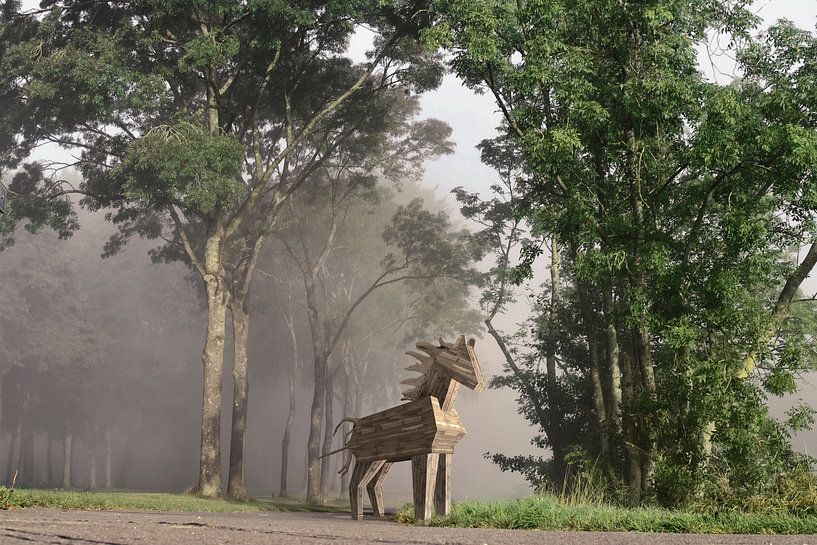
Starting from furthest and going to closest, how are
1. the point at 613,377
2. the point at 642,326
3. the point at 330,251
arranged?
the point at 330,251, the point at 613,377, the point at 642,326

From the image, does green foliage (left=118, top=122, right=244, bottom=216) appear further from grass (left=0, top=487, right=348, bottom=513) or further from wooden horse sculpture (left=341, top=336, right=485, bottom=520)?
wooden horse sculpture (left=341, top=336, right=485, bottom=520)

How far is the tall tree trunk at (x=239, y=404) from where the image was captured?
996 inches

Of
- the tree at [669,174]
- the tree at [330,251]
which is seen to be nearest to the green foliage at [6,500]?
the tree at [669,174]

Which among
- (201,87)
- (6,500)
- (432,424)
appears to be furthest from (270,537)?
(201,87)

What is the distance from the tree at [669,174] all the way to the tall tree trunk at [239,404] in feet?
43.0

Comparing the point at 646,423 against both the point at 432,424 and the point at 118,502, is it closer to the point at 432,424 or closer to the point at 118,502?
the point at 432,424

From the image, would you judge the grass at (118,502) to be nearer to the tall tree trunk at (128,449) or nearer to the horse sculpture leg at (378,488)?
the horse sculpture leg at (378,488)

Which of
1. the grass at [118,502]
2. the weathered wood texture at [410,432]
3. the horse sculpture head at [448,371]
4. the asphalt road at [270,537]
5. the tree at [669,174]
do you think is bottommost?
the grass at [118,502]

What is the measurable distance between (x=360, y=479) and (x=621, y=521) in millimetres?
5040

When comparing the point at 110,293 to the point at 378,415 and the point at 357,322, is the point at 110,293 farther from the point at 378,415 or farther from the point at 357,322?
the point at 378,415

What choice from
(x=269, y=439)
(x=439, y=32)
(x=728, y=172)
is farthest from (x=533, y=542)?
(x=269, y=439)

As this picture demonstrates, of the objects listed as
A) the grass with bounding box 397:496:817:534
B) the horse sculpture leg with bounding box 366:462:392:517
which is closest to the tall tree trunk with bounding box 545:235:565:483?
the horse sculpture leg with bounding box 366:462:392:517

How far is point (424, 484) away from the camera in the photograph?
1092cm

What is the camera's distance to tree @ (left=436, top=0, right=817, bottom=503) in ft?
45.4
